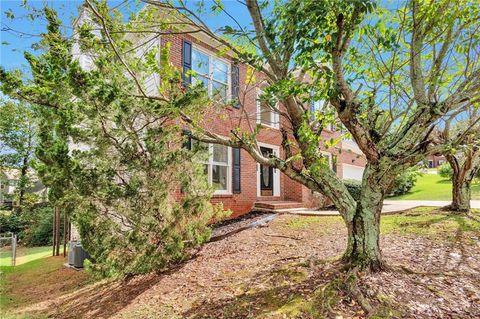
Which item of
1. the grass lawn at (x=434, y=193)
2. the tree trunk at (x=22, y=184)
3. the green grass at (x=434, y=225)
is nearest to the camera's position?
the green grass at (x=434, y=225)

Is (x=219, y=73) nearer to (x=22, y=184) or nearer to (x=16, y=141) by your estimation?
(x=22, y=184)

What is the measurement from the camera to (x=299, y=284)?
436cm

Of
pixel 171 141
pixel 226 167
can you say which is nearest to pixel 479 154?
pixel 226 167

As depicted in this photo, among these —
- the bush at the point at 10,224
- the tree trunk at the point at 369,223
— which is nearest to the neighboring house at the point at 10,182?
the bush at the point at 10,224

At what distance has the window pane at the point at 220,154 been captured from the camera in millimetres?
10566

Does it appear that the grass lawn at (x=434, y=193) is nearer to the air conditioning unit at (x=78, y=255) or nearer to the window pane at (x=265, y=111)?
the window pane at (x=265, y=111)

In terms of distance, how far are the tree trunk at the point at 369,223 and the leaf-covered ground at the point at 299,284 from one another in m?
0.21

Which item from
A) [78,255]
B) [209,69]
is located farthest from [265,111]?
[78,255]

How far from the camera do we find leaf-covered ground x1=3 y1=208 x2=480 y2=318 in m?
3.72

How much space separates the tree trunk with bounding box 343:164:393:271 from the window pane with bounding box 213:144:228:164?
6.68 metres

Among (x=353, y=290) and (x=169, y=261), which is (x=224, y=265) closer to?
(x=169, y=261)

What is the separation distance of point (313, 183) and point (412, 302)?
1.91 m

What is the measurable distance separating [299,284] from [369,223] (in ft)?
4.32

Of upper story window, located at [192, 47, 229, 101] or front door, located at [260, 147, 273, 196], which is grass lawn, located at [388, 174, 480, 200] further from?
upper story window, located at [192, 47, 229, 101]
